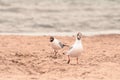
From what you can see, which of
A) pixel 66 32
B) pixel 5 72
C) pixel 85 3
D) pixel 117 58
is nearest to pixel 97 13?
pixel 85 3

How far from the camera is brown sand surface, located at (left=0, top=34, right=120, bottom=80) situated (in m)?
9.98

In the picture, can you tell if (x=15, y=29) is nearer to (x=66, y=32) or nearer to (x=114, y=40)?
(x=66, y=32)

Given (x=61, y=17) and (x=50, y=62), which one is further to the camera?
(x=61, y=17)

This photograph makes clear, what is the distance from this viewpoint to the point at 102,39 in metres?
16.5

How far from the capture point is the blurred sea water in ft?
65.4

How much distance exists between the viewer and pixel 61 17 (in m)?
23.8

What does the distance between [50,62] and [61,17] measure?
12.4 metres

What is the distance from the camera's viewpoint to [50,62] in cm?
1155

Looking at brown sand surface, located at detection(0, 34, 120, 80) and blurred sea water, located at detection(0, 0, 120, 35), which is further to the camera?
blurred sea water, located at detection(0, 0, 120, 35)

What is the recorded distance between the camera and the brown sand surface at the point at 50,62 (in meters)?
9.98

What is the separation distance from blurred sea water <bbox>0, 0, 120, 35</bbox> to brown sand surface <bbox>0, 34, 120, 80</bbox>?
418cm

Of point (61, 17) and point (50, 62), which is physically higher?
point (61, 17)

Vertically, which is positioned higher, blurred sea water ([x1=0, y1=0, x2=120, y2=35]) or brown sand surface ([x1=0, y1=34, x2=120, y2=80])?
blurred sea water ([x1=0, y1=0, x2=120, y2=35])

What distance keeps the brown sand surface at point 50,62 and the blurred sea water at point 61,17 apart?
4.18 meters
